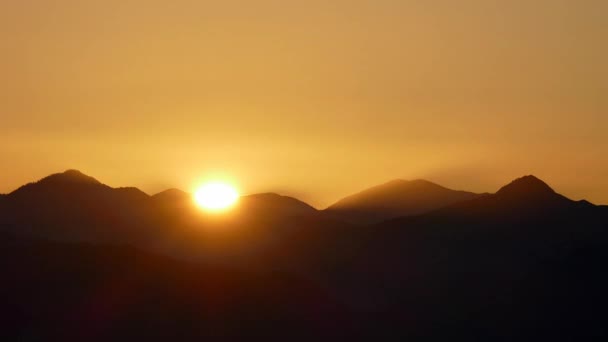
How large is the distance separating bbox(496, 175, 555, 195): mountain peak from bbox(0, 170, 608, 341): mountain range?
0.21 metres

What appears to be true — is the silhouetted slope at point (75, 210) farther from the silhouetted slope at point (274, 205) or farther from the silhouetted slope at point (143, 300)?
the silhouetted slope at point (143, 300)

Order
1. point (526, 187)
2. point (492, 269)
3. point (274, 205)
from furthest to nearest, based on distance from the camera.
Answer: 1. point (274, 205)
2. point (526, 187)
3. point (492, 269)

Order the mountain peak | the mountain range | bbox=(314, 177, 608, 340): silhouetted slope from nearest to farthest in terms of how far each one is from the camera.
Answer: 1. the mountain range
2. bbox=(314, 177, 608, 340): silhouetted slope
3. the mountain peak

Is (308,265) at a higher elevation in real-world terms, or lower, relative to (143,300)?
higher

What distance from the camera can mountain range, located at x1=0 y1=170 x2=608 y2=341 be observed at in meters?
93.1

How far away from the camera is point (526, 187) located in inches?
6235

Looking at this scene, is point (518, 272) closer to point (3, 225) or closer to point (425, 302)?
point (425, 302)

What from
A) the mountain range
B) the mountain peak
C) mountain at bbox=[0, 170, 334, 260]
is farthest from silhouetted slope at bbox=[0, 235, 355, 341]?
the mountain peak

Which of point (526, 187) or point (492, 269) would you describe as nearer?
point (492, 269)

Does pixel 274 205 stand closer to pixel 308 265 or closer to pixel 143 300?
pixel 308 265

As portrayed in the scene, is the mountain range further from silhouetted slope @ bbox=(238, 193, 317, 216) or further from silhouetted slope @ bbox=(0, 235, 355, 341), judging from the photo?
silhouetted slope @ bbox=(238, 193, 317, 216)

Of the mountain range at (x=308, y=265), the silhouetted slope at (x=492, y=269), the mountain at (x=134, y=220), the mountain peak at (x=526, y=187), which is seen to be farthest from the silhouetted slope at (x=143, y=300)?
the mountain peak at (x=526, y=187)

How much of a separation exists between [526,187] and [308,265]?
36.1 metres

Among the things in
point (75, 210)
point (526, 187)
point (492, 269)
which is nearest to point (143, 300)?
point (492, 269)
